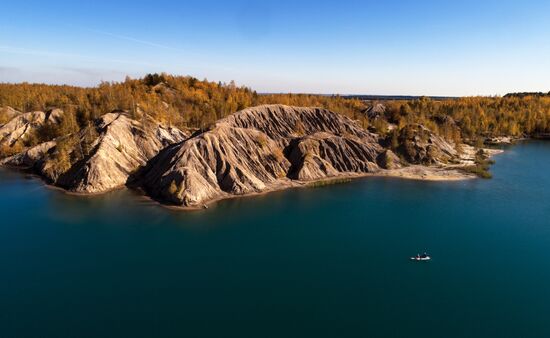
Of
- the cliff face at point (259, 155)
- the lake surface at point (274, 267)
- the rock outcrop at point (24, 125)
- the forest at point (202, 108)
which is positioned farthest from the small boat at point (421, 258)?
the rock outcrop at point (24, 125)

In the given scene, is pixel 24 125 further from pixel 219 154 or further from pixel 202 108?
pixel 219 154

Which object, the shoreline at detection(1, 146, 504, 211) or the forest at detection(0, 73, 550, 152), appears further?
the forest at detection(0, 73, 550, 152)

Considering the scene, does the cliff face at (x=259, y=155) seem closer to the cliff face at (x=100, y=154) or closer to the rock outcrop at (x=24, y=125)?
the cliff face at (x=100, y=154)

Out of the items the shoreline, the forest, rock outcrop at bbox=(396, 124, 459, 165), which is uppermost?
the forest

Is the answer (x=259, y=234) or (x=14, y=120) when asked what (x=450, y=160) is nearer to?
(x=259, y=234)

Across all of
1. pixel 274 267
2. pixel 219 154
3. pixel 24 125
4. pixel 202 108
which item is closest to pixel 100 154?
pixel 219 154

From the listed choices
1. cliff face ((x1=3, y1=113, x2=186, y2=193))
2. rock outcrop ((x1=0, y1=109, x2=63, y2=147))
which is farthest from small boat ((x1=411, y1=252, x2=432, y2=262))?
rock outcrop ((x1=0, y1=109, x2=63, y2=147))

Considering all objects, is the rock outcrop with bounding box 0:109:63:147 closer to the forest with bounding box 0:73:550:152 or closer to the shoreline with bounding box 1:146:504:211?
the forest with bounding box 0:73:550:152
